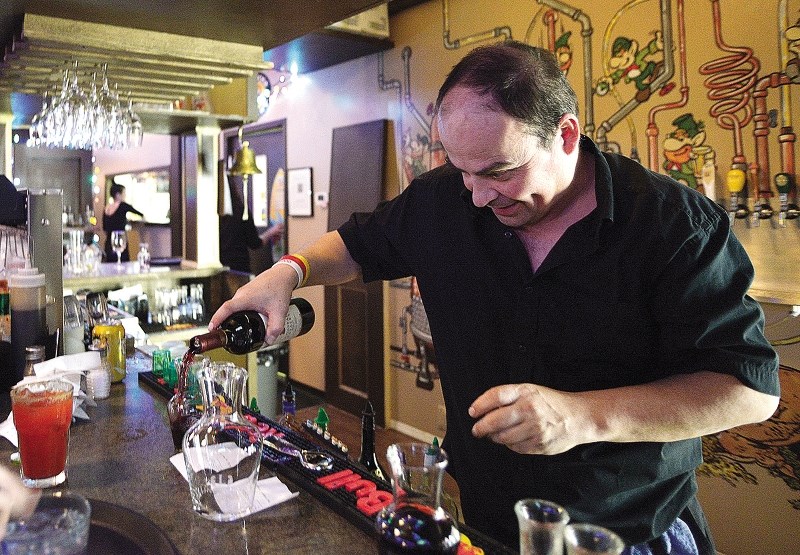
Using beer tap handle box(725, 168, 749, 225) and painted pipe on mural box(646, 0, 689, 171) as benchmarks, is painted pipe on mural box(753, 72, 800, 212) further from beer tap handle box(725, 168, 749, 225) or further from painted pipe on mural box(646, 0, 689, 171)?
painted pipe on mural box(646, 0, 689, 171)

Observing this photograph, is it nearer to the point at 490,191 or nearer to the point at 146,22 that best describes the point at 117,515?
the point at 490,191

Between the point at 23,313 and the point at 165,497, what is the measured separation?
999mm

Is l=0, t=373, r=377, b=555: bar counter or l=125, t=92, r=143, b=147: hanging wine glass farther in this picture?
l=125, t=92, r=143, b=147: hanging wine glass

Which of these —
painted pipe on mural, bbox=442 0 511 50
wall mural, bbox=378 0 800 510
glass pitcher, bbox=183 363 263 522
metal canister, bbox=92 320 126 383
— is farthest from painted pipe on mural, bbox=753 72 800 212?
metal canister, bbox=92 320 126 383

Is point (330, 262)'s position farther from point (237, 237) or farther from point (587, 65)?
point (237, 237)

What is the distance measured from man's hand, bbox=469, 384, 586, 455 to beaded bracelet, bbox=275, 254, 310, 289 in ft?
2.50

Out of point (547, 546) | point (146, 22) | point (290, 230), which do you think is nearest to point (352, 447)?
point (290, 230)

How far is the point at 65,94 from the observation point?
8.89 ft

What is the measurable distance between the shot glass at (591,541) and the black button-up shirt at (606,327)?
2.04 feet

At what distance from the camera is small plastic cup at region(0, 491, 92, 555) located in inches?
33.4

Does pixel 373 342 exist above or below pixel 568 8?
below

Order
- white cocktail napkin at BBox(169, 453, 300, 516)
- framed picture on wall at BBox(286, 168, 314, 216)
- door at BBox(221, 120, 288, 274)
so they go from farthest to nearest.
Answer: door at BBox(221, 120, 288, 274) < framed picture on wall at BBox(286, 168, 314, 216) < white cocktail napkin at BBox(169, 453, 300, 516)

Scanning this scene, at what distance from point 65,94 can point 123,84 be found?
0.24 meters

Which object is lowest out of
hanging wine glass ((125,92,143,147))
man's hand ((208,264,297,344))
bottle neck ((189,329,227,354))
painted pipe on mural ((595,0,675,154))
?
bottle neck ((189,329,227,354))
